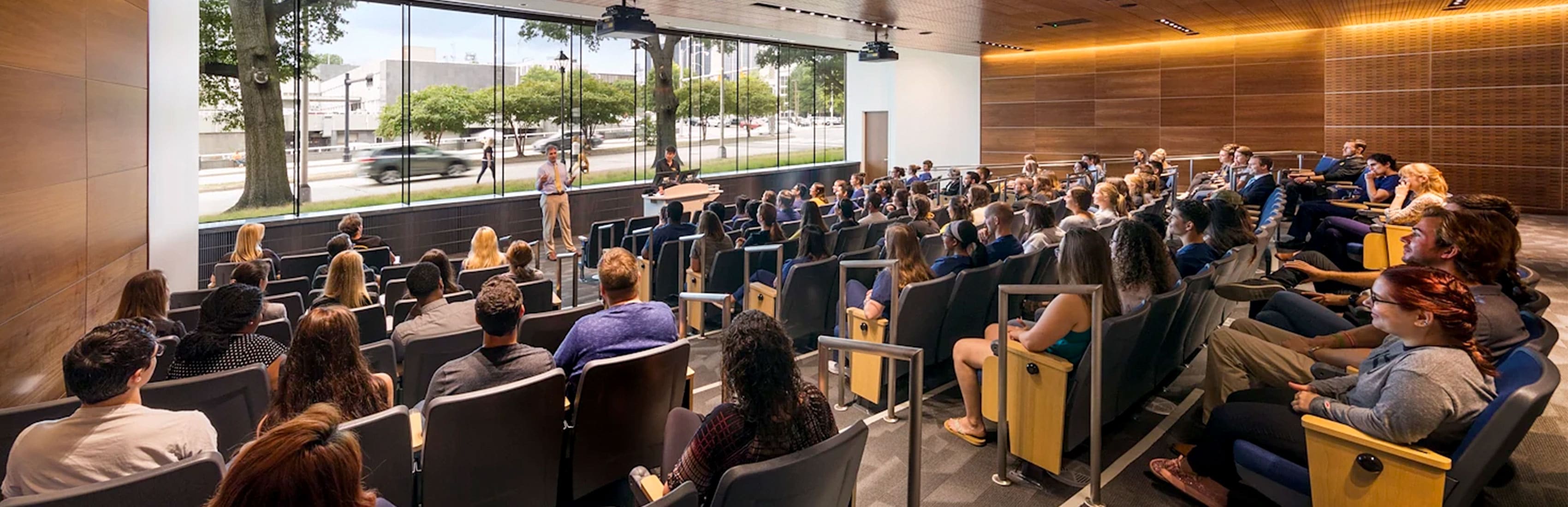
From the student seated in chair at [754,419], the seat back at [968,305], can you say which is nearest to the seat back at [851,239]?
the seat back at [968,305]

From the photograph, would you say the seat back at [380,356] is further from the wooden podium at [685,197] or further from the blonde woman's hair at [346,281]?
the wooden podium at [685,197]

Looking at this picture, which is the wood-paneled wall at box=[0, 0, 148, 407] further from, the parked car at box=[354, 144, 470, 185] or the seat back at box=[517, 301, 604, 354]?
the parked car at box=[354, 144, 470, 185]

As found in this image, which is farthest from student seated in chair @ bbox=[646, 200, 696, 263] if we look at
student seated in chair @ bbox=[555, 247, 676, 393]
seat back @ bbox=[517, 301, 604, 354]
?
student seated in chair @ bbox=[555, 247, 676, 393]

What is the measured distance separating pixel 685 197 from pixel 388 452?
9.02 m

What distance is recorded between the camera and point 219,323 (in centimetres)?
304

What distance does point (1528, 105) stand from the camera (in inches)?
→ 465

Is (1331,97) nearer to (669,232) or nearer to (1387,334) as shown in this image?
(669,232)

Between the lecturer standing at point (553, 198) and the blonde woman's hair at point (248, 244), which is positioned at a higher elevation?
the lecturer standing at point (553, 198)

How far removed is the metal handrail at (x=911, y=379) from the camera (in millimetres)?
2443

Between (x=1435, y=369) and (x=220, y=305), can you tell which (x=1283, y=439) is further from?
(x=220, y=305)

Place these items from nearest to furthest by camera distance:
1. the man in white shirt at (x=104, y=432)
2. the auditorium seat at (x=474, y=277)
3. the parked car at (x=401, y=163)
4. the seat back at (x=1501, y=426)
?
the man in white shirt at (x=104, y=432) < the seat back at (x=1501, y=426) < the auditorium seat at (x=474, y=277) < the parked car at (x=401, y=163)

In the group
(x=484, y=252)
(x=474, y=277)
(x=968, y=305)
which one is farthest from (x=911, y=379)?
(x=484, y=252)

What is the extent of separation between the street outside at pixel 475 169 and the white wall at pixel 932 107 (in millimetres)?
1666

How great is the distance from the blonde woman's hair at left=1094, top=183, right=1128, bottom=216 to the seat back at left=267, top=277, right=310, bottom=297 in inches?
247
